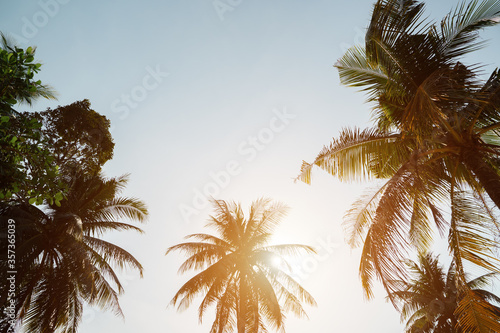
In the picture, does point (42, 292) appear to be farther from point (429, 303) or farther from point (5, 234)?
point (429, 303)

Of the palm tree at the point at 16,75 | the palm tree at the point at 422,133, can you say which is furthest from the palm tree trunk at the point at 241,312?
the palm tree at the point at 16,75

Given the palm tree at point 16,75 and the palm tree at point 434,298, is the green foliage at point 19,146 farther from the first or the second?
the palm tree at point 434,298

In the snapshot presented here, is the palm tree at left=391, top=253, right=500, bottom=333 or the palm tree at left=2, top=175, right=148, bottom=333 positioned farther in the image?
the palm tree at left=391, top=253, right=500, bottom=333

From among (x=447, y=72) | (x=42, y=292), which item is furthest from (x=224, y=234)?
(x=447, y=72)

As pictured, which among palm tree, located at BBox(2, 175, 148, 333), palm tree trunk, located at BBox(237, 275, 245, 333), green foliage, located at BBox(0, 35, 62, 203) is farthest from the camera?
palm tree trunk, located at BBox(237, 275, 245, 333)

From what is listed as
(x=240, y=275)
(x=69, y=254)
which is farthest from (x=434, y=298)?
(x=69, y=254)

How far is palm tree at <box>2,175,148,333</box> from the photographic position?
9094mm

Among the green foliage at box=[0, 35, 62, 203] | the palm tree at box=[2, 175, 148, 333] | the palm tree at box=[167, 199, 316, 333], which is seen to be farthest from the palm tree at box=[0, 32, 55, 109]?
the palm tree at box=[167, 199, 316, 333]

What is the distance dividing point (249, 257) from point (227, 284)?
1.56 m

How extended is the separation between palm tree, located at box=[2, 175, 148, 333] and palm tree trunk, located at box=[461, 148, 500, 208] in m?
9.83

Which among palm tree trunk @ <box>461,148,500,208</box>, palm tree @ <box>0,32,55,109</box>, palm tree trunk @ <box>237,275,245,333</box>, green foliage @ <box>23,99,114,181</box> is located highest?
green foliage @ <box>23,99,114,181</box>

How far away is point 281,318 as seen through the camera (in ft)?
38.1

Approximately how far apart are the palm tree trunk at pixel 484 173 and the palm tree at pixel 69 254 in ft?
32.2

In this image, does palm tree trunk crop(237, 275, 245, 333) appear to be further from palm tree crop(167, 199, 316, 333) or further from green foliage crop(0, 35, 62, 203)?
green foliage crop(0, 35, 62, 203)
